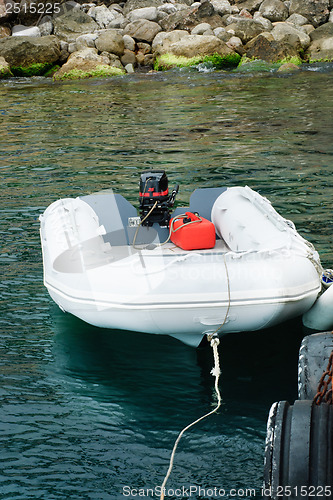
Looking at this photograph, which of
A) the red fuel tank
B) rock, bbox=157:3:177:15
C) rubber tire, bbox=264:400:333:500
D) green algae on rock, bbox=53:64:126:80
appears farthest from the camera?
Answer: rock, bbox=157:3:177:15

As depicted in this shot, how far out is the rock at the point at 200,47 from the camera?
60.8ft

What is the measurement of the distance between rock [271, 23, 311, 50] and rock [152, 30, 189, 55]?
2720 millimetres

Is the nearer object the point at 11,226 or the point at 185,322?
the point at 185,322

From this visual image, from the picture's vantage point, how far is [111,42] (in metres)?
19.1

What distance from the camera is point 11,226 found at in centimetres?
677

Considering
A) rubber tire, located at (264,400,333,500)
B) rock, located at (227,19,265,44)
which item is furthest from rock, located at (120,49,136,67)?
rubber tire, located at (264,400,333,500)

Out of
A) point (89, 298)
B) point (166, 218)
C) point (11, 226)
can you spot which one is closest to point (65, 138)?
point (11, 226)

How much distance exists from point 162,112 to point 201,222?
8766 mm

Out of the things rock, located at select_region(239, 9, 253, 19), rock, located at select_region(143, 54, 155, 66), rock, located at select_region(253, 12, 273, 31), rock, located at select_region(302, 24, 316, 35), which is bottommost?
rock, located at select_region(143, 54, 155, 66)

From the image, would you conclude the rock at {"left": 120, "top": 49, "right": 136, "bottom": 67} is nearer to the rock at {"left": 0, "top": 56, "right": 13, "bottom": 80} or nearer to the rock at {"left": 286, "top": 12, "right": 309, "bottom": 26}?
the rock at {"left": 0, "top": 56, "right": 13, "bottom": 80}

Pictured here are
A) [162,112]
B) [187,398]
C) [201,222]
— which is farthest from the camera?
[162,112]

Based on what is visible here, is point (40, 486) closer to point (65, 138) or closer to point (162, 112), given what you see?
point (65, 138)

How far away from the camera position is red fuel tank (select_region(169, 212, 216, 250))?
4.89 metres

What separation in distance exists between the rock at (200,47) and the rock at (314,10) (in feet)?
10.7
